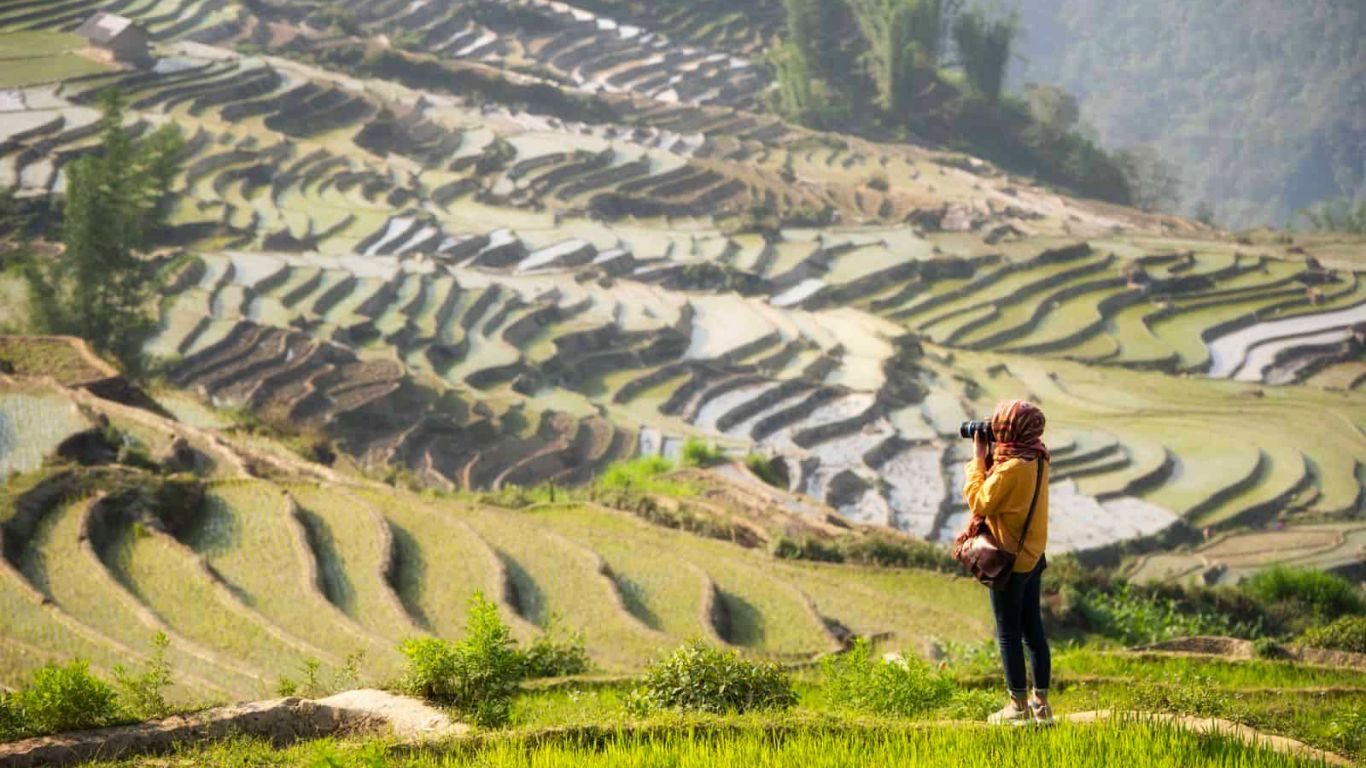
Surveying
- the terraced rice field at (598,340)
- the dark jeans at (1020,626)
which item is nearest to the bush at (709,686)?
the dark jeans at (1020,626)

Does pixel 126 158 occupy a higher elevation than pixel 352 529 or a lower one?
higher

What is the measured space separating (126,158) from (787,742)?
17.7 metres

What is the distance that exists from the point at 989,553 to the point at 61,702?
14.2ft

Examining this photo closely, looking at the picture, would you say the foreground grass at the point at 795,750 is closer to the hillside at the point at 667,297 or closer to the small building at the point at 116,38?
the hillside at the point at 667,297

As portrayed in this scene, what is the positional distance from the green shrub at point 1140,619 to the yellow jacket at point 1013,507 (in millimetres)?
7416

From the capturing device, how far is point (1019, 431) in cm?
518

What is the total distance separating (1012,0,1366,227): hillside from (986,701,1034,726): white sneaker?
86.3 meters

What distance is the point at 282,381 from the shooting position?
21219 millimetres

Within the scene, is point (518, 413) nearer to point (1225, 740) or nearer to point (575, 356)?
point (575, 356)

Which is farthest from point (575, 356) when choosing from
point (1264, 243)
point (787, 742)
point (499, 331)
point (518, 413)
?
point (1264, 243)


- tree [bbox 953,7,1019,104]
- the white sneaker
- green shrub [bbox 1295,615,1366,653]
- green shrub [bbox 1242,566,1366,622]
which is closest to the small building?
green shrub [bbox 1242,566,1366,622]

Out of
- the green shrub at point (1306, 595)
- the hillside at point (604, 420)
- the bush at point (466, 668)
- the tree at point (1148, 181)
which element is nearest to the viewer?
the bush at point (466, 668)

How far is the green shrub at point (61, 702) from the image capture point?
5.93 m

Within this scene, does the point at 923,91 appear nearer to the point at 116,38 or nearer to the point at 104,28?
the point at 116,38
